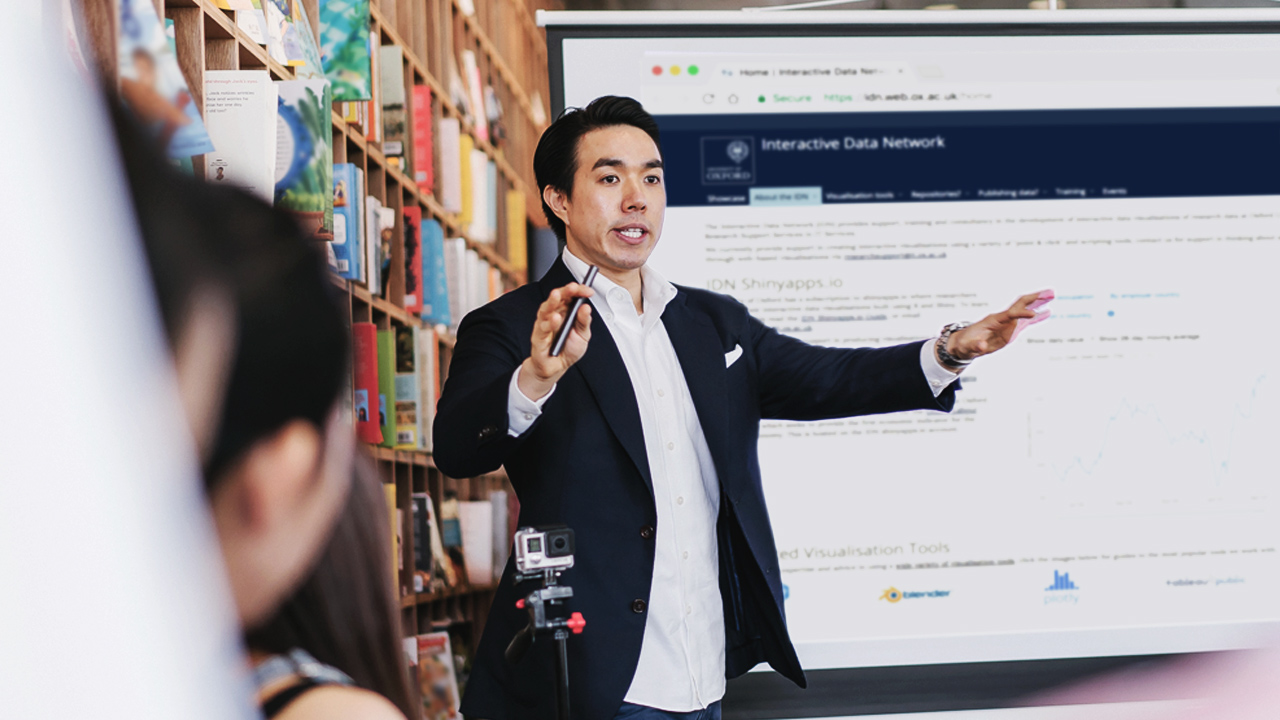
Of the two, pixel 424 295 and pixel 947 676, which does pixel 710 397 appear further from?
pixel 424 295

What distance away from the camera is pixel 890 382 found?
1.93 meters

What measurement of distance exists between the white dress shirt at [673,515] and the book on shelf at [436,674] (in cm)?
179

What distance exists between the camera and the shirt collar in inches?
74.5

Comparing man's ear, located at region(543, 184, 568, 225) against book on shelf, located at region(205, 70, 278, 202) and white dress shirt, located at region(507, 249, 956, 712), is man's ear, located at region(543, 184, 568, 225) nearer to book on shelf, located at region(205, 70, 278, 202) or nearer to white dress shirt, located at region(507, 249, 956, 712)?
white dress shirt, located at region(507, 249, 956, 712)

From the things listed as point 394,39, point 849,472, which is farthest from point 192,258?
point 394,39

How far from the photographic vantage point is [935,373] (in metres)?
1.90

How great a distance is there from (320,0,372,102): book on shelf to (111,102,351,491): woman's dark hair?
2.12 meters

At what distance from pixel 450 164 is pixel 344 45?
187cm

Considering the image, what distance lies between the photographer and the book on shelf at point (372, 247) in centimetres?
295

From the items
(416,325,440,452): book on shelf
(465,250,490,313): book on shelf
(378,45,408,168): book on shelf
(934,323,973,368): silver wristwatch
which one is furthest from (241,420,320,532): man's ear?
(465,250,490,313): book on shelf

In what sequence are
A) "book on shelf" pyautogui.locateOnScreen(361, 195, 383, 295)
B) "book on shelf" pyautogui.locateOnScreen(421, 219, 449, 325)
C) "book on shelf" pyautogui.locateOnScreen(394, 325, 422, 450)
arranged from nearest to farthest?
"book on shelf" pyautogui.locateOnScreen(361, 195, 383, 295) < "book on shelf" pyautogui.locateOnScreen(394, 325, 422, 450) < "book on shelf" pyautogui.locateOnScreen(421, 219, 449, 325)

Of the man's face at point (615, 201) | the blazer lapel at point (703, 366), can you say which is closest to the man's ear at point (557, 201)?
the man's face at point (615, 201)

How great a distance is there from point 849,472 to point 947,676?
0.51 metres

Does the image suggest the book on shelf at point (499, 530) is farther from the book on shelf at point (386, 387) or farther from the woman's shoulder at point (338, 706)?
the woman's shoulder at point (338, 706)
